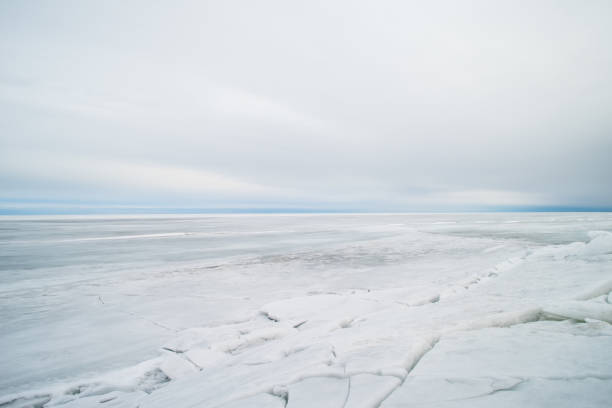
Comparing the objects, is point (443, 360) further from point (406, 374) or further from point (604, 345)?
point (604, 345)

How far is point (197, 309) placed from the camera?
4.89 m

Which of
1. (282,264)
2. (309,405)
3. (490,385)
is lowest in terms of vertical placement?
(282,264)

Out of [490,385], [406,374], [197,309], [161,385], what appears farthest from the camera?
[197,309]

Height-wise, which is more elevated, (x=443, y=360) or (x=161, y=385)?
(x=443, y=360)

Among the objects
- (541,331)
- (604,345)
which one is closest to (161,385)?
(541,331)

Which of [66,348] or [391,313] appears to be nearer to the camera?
[66,348]

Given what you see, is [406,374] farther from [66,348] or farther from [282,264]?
[282,264]

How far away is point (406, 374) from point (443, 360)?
0.33 metres

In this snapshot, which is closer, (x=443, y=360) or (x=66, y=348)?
(x=443, y=360)

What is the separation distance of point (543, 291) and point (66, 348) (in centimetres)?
581

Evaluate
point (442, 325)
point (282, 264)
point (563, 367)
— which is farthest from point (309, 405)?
point (282, 264)

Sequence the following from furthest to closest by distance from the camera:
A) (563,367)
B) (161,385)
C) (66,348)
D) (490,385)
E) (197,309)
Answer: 1. (197,309)
2. (66,348)
3. (161,385)
4. (563,367)
5. (490,385)

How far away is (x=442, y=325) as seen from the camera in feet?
9.80

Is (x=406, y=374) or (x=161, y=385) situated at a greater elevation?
(x=406, y=374)
